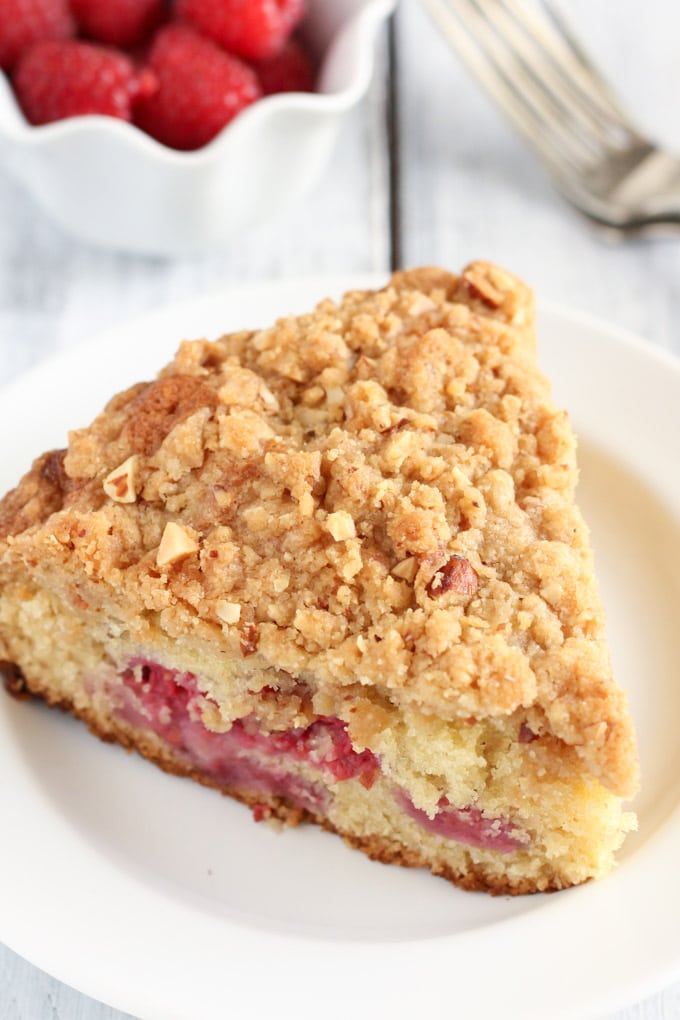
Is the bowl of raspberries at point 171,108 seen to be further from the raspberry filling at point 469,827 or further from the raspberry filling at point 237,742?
the raspberry filling at point 469,827

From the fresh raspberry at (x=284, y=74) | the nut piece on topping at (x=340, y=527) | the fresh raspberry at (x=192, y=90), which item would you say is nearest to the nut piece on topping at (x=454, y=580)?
the nut piece on topping at (x=340, y=527)

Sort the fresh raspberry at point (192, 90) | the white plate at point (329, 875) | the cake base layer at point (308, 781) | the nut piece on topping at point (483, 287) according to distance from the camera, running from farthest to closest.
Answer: the fresh raspberry at point (192, 90) → the nut piece on topping at point (483, 287) → the cake base layer at point (308, 781) → the white plate at point (329, 875)

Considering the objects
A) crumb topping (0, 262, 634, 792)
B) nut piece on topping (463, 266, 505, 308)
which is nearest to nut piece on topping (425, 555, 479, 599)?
crumb topping (0, 262, 634, 792)

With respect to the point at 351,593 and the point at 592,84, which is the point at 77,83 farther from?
the point at 351,593

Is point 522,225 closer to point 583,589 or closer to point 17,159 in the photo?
point 17,159

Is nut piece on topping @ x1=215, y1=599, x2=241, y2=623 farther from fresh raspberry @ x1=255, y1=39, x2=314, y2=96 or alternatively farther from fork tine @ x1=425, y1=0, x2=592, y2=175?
fork tine @ x1=425, y1=0, x2=592, y2=175

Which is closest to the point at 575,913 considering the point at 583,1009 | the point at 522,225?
the point at 583,1009
